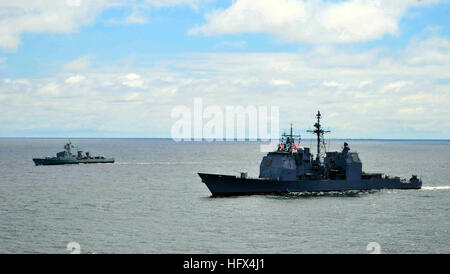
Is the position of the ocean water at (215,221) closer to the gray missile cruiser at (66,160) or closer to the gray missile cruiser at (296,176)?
the gray missile cruiser at (296,176)

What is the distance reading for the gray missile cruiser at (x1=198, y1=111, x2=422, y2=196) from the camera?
63.2 metres

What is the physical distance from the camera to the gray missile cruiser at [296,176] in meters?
63.2

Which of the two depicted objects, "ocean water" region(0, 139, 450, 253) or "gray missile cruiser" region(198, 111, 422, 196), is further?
"gray missile cruiser" region(198, 111, 422, 196)

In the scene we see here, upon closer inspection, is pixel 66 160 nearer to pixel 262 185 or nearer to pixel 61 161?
pixel 61 161

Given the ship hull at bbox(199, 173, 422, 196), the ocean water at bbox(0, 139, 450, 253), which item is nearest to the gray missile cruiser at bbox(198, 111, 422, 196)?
the ship hull at bbox(199, 173, 422, 196)

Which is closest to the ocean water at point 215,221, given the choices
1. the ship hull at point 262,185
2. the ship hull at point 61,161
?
the ship hull at point 262,185

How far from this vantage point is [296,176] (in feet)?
214

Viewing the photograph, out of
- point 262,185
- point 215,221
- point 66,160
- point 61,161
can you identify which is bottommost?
point 215,221

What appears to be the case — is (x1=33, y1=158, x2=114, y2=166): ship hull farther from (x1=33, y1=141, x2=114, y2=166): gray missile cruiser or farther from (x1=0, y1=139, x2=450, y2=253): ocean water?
(x1=0, y1=139, x2=450, y2=253): ocean water

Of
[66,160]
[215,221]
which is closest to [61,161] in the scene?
[66,160]

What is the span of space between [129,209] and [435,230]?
97.6 ft
